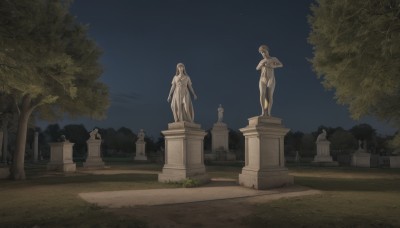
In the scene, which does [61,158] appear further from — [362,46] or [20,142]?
[362,46]

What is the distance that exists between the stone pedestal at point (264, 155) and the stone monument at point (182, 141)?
7.25ft

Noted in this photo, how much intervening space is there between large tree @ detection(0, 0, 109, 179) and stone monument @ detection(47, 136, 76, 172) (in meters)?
2.93

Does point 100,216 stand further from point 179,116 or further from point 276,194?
point 179,116

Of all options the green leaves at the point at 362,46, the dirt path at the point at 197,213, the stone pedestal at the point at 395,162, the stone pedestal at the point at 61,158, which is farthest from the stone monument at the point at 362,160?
the dirt path at the point at 197,213

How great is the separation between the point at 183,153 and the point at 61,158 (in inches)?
498

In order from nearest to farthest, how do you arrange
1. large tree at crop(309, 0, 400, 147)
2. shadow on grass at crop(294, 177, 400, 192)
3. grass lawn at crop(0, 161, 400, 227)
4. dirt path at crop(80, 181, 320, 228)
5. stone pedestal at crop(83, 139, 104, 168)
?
1. grass lawn at crop(0, 161, 400, 227)
2. dirt path at crop(80, 181, 320, 228)
3. large tree at crop(309, 0, 400, 147)
4. shadow on grass at crop(294, 177, 400, 192)
5. stone pedestal at crop(83, 139, 104, 168)

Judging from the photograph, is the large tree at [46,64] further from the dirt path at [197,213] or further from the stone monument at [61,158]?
the dirt path at [197,213]

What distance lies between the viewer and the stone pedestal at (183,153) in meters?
13.7

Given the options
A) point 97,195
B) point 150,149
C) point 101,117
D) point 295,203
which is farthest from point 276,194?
point 150,149

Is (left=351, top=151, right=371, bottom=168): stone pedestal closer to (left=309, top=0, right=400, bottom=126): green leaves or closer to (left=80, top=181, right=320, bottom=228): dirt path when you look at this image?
(left=309, top=0, right=400, bottom=126): green leaves

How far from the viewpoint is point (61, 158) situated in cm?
2291

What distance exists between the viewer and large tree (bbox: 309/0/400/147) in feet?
28.5

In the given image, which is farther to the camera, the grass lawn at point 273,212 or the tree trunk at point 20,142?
the tree trunk at point 20,142

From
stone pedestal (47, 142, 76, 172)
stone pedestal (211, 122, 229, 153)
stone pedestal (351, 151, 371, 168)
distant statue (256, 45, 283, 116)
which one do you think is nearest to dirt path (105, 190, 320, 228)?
distant statue (256, 45, 283, 116)
